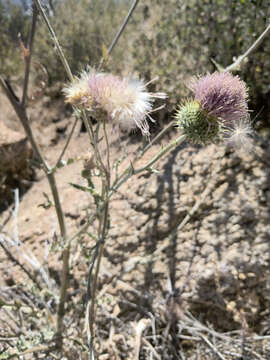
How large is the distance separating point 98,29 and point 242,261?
180 inches

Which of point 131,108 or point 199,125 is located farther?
point 199,125

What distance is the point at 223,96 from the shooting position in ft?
4.71

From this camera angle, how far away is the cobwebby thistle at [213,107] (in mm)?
1424

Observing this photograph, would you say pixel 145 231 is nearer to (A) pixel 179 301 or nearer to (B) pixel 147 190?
(B) pixel 147 190

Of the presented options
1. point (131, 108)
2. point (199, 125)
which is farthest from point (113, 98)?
point (199, 125)

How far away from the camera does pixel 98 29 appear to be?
17.2ft

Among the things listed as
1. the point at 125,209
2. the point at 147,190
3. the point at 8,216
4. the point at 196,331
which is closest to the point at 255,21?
the point at 147,190

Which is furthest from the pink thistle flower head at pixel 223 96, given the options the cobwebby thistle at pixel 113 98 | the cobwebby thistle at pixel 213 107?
the cobwebby thistle at pixel 113 98

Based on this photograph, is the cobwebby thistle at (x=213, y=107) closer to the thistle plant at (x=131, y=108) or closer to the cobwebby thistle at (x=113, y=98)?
the thistle plant at (x=131, y=108)

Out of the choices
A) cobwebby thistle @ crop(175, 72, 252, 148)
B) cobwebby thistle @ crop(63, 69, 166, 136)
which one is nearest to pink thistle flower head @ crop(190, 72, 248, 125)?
cobwebby thistle @ crop(175, 72, 252, 148)

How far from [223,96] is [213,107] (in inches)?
3.3

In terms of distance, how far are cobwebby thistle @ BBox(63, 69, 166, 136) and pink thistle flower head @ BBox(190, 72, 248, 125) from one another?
0.28 meters

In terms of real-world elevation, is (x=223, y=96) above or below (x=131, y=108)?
above

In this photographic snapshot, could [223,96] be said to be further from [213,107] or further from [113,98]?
[113,98]
